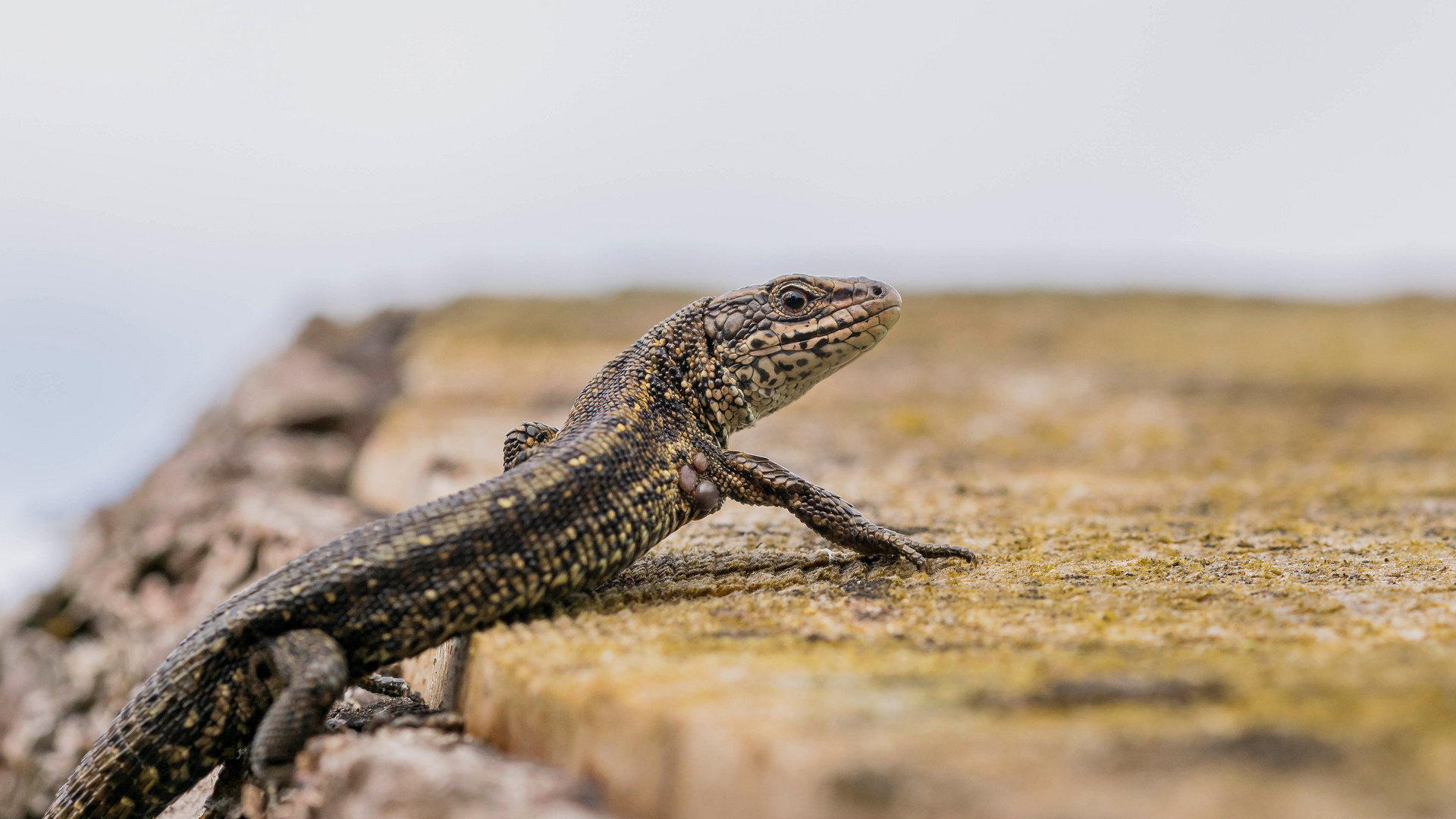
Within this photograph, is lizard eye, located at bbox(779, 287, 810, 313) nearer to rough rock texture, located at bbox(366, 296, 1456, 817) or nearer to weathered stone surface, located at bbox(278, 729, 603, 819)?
rough rock texture, located at bbox(366, 296, 1456, 817)

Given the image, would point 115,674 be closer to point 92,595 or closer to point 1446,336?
point 92,595

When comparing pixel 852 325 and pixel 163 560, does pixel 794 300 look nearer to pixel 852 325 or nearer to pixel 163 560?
pixel 852 325

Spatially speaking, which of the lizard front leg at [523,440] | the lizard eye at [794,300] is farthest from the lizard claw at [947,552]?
the lizard front leg at [523,440]

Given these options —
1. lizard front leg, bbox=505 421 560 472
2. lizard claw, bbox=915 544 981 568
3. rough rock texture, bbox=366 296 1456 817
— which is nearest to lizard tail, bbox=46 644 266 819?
rough rock texture, bbox=366 296 1456 817

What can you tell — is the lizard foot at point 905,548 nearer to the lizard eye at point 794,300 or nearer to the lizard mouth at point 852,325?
the lizard mouth at point 852,325

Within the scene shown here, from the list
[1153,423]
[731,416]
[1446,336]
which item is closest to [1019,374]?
[1153,423]
